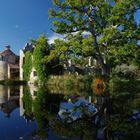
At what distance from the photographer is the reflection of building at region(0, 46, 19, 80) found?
6662 centimetres

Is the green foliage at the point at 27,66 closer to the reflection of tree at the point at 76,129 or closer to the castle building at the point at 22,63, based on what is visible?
the castle building at the point at 22,63

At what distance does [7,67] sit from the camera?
221 ft

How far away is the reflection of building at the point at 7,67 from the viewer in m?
66.6

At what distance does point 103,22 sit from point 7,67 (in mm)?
38486

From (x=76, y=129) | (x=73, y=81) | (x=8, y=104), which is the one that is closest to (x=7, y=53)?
(x=73, y=81)

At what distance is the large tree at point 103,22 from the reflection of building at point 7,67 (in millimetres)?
33843

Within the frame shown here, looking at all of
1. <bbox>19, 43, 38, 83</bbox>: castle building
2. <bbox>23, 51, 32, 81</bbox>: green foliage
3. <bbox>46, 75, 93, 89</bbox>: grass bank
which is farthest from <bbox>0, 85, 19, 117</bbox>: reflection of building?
<bbox>23, 51, 32, 81</bbox>: green foliage

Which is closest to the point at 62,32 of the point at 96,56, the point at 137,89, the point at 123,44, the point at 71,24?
the point at 71,24

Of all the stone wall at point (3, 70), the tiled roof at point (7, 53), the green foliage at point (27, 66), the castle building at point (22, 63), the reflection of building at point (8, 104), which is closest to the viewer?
the reflection of building at point (8, 104)

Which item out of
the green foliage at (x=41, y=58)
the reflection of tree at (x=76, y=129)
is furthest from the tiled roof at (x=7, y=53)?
the reflection of tree at (x=76, y=129)

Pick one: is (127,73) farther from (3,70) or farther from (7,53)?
(7,53)

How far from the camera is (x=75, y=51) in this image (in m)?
32.0

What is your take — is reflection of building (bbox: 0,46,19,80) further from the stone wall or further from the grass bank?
the grass bank

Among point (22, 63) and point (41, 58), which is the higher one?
point (22, 63)
